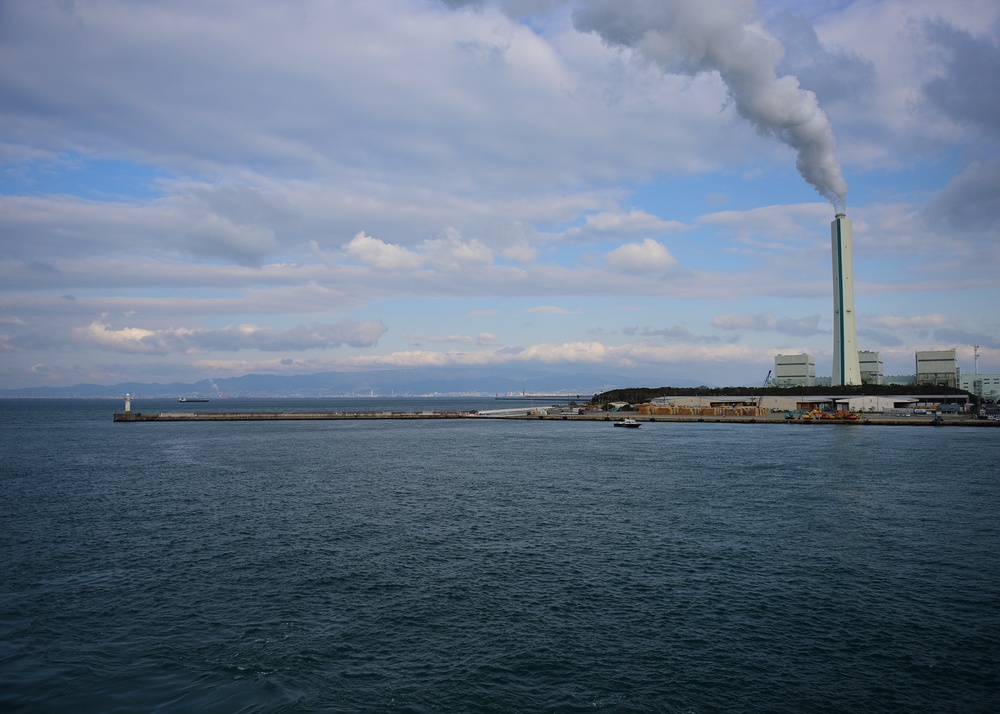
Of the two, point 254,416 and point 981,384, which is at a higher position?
point 981,384

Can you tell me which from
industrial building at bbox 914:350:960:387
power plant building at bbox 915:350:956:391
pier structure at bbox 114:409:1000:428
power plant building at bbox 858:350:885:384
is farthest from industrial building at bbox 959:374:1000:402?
pier structure at bbox 114:409:1000:428

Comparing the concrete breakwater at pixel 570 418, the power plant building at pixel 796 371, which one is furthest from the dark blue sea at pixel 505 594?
the power plant building at pixel 796 371

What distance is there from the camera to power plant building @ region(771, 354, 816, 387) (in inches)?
6284

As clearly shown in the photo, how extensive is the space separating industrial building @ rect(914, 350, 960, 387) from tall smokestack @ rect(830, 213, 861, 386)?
1660 inches

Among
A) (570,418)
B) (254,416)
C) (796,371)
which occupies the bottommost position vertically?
(254,416)

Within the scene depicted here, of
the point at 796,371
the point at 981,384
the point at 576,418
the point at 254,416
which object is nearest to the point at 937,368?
the point at 981,384

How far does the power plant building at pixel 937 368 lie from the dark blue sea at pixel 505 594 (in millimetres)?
132325

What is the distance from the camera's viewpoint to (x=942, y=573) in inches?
977

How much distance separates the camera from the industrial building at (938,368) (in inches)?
6238

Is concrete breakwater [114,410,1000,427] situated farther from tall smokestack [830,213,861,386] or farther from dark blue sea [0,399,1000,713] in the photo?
dark blue sea [0,399,1000,713]

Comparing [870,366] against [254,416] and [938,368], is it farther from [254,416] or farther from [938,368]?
[254,416]

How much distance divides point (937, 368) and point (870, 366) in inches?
739

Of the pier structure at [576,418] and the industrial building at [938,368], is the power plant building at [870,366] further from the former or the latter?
the pier structure at [576,418]

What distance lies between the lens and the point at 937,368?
528 ft
